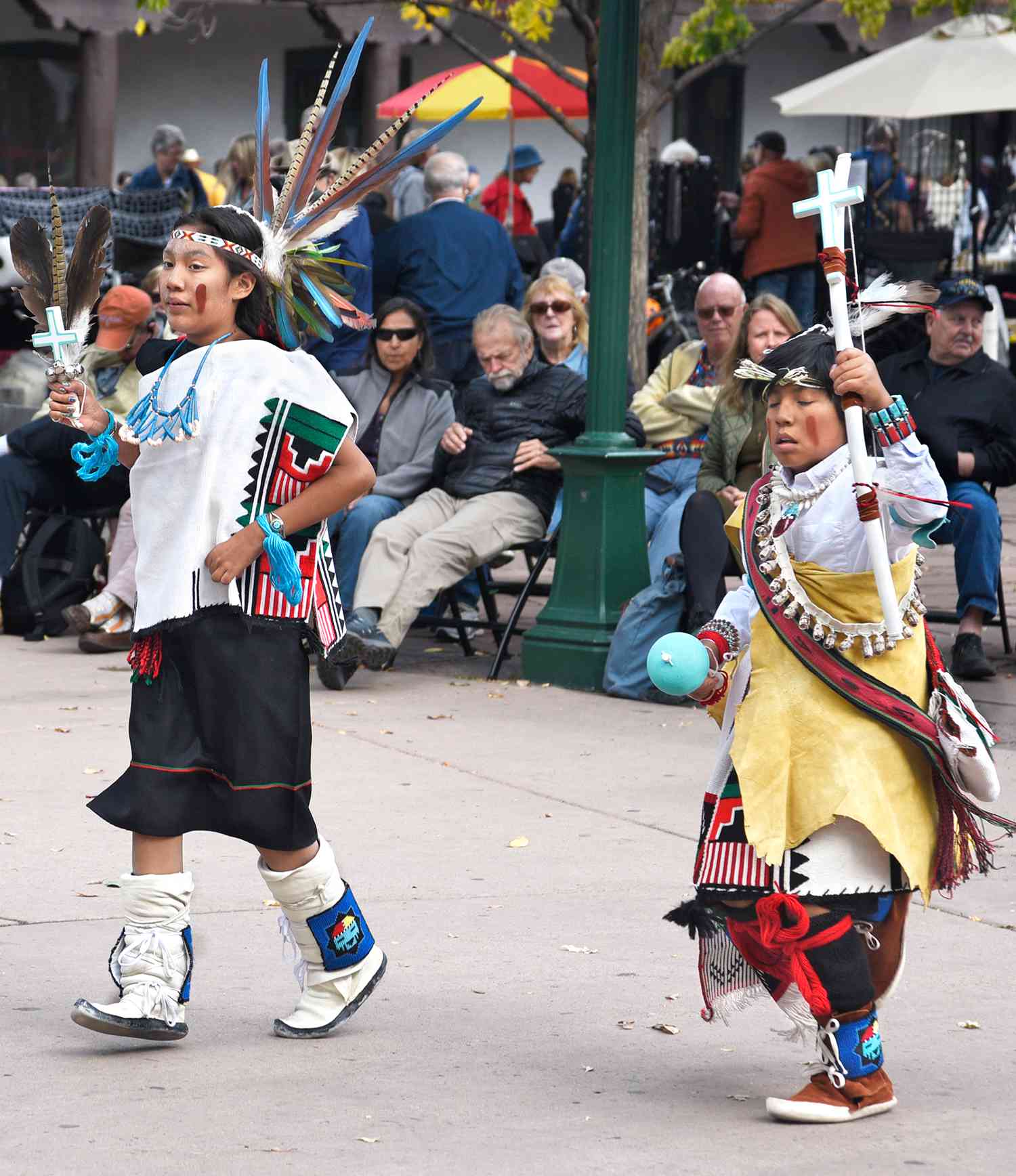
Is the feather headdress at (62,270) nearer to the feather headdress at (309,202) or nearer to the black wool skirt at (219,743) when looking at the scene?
the feather headdress at (309,202)

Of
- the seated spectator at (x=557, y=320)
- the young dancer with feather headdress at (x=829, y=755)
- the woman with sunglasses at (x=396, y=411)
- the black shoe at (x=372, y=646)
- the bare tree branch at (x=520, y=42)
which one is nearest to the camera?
Result: the young dancer with feather headdress at (x=829, y=755)

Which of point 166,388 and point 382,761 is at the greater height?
point 166,388

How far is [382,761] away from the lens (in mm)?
6883

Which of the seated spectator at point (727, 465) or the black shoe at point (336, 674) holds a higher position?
the seated spectator at point (727, 465)

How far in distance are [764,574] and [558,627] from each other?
4.51 m

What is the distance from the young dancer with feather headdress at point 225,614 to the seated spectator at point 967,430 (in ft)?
13.8

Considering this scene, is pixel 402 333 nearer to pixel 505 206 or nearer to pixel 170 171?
pixel 170 171

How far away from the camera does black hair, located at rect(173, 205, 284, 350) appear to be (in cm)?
421

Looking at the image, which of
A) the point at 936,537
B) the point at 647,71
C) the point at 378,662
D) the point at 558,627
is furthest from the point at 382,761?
the point at 647,71

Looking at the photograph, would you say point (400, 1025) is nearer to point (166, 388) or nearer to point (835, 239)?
point (166, 388)

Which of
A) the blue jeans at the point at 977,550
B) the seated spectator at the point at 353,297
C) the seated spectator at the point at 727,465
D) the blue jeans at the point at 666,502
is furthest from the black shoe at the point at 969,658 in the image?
the seated spectator at the point at 353,297

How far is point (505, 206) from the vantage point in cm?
1744

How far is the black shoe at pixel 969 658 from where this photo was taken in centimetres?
796

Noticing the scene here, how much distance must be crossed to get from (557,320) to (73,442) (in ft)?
7.57
